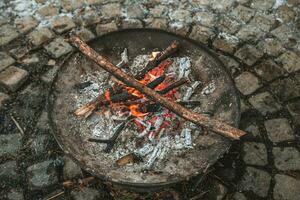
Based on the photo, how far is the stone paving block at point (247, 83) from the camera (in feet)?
14.9

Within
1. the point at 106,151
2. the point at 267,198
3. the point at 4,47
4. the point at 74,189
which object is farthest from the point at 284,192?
the point at 4,47

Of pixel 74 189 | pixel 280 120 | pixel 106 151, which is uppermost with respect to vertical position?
pixel 106 151

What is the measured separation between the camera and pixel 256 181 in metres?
3.84

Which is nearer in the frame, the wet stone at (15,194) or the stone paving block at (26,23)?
the wet stone at (15,194)

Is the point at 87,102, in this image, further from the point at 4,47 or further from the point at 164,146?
the point at 4,47

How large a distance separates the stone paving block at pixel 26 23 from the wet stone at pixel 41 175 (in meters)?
2.04

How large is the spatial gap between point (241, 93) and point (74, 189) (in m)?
2.22

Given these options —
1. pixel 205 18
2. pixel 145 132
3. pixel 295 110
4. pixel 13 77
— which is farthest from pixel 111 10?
pixel 295 110

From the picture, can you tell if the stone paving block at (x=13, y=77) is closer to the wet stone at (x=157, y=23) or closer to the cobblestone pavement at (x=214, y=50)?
the cobblestone pavement at (x=214, y=50)

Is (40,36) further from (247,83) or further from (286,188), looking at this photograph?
(286,188)

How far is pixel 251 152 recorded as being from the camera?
159 inches

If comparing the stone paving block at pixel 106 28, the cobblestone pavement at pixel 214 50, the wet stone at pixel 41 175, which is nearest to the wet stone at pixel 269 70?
the cobblestone pavement at pixel 214 50

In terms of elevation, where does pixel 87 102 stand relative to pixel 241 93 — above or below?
above

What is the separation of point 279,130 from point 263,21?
5.63ft
